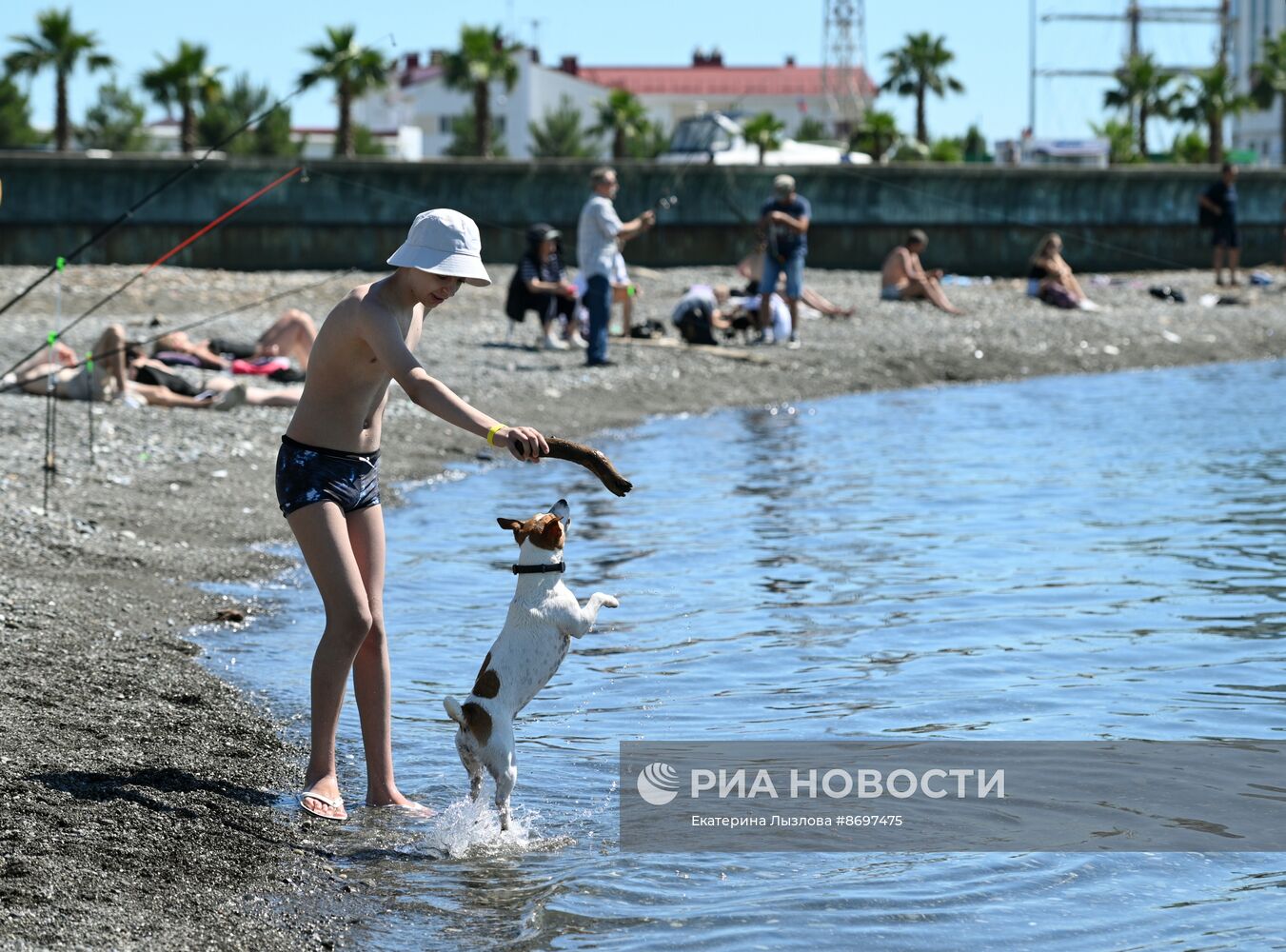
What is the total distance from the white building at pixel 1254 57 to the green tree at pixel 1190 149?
25739 millimetres

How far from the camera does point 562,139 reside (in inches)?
2820

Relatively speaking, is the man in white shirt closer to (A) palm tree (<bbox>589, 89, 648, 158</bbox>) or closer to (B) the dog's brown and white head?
(B) the dog's brown and white head

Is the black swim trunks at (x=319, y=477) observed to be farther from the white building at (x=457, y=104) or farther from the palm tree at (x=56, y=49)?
the white building at (x=457, y=104)

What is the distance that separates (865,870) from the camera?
502 cm

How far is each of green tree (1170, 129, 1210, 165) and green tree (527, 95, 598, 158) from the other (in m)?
25.2

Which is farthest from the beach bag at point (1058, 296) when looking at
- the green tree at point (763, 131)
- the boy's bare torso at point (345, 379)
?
the green tree at point (763, 131)

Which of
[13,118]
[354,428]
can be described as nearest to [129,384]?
[354,428]

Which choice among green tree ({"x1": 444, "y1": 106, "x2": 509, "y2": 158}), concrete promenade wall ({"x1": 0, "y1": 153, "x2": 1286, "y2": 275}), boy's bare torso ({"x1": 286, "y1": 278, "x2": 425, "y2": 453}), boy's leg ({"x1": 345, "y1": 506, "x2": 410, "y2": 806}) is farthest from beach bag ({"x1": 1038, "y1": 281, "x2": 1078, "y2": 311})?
green tree ({"x1": 444, "y1": 106, "x2": 509, "y2": 158})

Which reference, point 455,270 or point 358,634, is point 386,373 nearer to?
point 455,270

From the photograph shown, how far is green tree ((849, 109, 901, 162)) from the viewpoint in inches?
1909

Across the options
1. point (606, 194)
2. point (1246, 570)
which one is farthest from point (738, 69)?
point (1246, 570)

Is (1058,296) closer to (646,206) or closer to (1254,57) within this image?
(646,206)

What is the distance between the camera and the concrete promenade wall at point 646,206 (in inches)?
957

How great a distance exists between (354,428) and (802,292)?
678 inches
